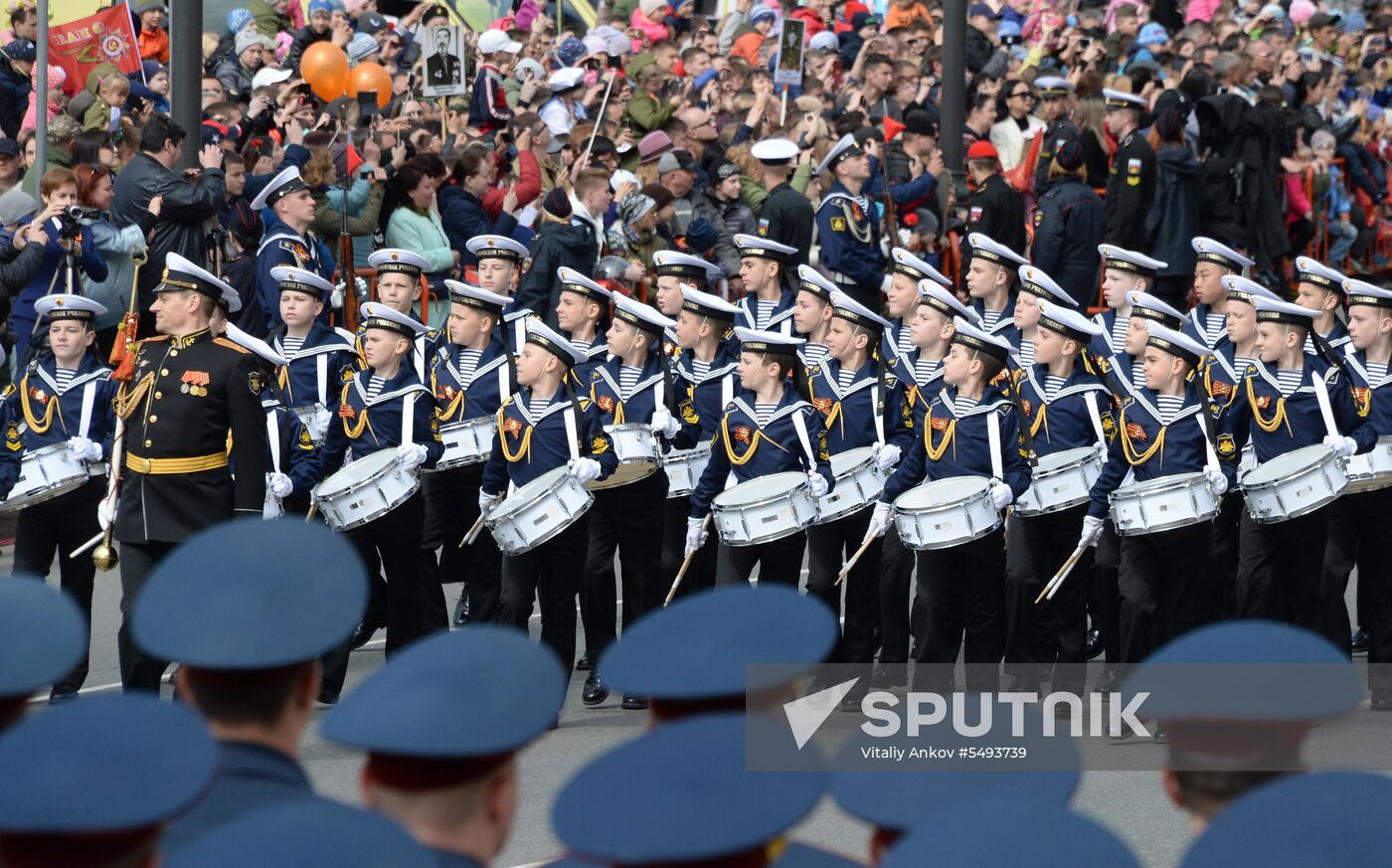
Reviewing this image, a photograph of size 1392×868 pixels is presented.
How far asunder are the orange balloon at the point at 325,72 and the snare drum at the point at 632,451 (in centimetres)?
683

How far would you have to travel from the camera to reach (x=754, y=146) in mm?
15297

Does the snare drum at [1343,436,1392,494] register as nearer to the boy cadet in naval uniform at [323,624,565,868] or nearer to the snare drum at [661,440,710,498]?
the snare drum at [661,440,710,498]

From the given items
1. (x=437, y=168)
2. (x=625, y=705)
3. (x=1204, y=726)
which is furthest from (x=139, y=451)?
(x=1204, y=726)

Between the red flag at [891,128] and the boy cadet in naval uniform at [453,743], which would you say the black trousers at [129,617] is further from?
the red flag at [891,128]

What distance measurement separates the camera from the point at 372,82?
16.4 meters

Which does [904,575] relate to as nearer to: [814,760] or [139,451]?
[139,451]

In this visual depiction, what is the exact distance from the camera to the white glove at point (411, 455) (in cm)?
984

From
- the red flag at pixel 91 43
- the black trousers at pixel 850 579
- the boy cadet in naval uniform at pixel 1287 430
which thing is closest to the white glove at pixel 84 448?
the black trousers at pixel 850 579

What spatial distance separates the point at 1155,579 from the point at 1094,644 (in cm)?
174

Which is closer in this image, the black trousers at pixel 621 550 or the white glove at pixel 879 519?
the white glove at pixel 879 519

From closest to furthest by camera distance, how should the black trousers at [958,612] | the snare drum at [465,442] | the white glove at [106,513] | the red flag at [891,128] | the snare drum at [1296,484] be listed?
the white glove at [106,513], the snare drum at [1296,484], the black trousers at [958,612], the snare drum at [465,442], the red flag at [891,128]

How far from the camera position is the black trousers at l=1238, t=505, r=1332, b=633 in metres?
9.89

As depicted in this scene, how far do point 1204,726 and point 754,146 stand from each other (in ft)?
40.9

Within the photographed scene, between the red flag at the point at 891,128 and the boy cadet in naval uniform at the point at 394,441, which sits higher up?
the red flag at the point at 891,128
